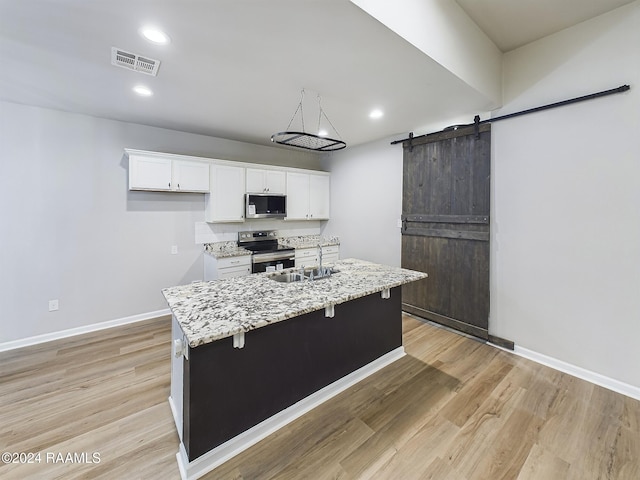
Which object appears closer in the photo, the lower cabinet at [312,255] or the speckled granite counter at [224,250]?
the speckled granite counter at [224,250]

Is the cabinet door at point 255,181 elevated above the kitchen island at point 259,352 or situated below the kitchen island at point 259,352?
above

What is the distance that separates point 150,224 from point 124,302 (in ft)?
3.63

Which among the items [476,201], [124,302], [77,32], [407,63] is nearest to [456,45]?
[407,63]

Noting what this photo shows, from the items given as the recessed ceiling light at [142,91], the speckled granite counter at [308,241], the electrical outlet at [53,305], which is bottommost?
the electrical outlet at [53,305]

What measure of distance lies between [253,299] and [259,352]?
356 millimetres

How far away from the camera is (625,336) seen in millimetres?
2287

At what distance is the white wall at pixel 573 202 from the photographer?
225cm

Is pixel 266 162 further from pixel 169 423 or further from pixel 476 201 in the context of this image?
pixel 169 423

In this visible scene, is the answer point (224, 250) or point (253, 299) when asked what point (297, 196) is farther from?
point (253, 299)

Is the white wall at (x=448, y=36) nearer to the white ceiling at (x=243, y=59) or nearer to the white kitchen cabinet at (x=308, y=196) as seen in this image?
the white ceiling at (x=243, y=59)

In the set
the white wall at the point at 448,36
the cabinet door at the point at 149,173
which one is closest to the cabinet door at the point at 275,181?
the cabinet door at the point at 149,173

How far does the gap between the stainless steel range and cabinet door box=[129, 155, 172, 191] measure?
138 centimetres

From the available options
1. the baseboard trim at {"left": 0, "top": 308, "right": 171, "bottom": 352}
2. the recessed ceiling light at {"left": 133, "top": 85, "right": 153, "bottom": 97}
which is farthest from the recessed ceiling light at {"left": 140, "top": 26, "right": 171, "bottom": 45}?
the baseboard trim at {"left": 0, "top": 308, "right": 171, "bottom": 352}

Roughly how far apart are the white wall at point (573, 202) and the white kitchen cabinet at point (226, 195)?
11.4 feet
